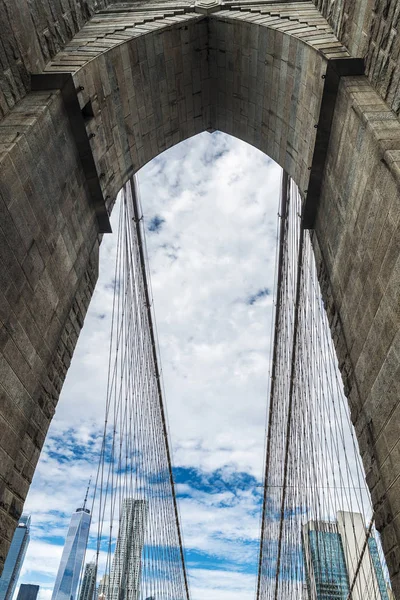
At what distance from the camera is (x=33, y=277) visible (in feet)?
20.3

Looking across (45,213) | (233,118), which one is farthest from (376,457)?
(233,118)

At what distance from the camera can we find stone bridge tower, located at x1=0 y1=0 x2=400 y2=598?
561 cm

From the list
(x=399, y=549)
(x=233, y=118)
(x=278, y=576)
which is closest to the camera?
(x=399, y=549)

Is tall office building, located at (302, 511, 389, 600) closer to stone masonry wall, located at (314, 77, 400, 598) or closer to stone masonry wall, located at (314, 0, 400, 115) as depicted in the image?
stone masonry wall, located at (314, 77, 400, 598)

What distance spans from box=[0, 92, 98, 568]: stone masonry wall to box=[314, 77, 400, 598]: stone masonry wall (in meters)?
4.44

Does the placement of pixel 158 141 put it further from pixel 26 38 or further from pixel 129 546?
pixel 129 546

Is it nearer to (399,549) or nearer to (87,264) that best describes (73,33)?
(87,264)

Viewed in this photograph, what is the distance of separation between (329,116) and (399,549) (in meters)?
6.26

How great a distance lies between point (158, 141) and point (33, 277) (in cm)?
566

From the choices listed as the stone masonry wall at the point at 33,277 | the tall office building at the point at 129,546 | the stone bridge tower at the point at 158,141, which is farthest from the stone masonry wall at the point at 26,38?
the tall office building at the point at 129,546

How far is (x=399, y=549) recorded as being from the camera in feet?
16.7

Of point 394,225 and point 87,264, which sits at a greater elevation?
point 87,264

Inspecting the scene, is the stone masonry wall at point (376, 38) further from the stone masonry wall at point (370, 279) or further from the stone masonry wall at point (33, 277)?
the stone masonry wall at point (33, 277)

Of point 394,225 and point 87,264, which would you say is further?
point 87,264
